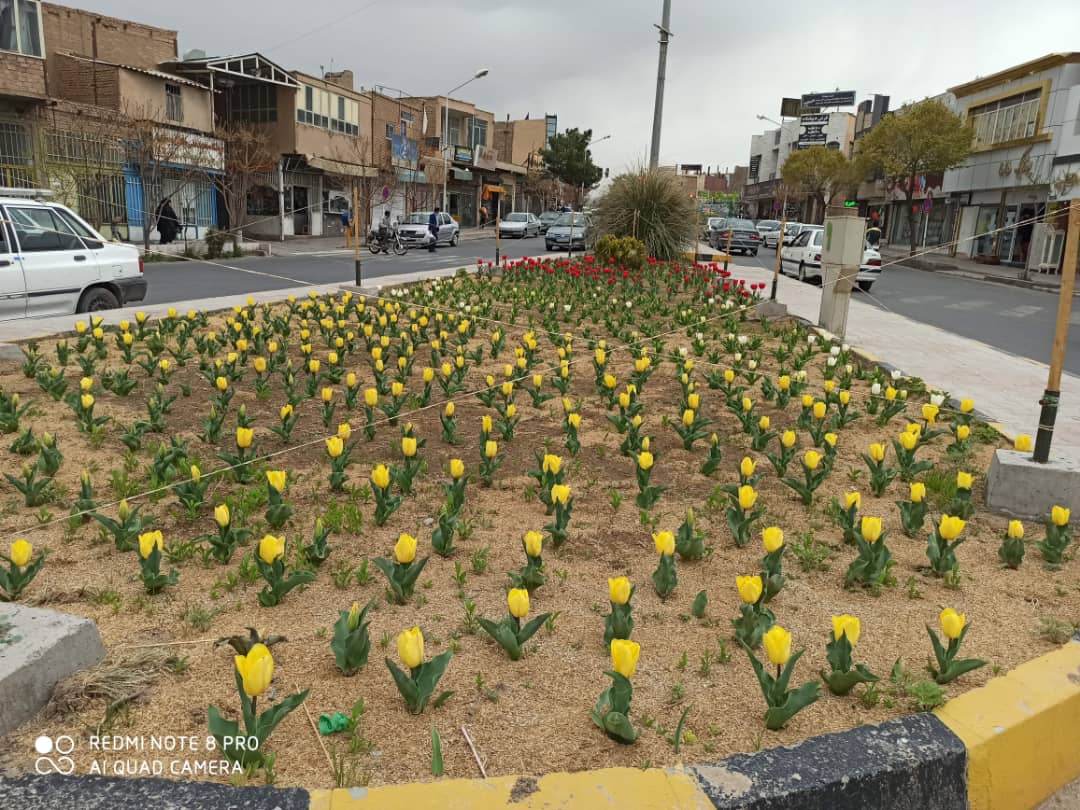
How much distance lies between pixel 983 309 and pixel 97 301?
1780cm

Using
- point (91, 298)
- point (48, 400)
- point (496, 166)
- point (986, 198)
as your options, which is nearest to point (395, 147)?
point (496, 166)

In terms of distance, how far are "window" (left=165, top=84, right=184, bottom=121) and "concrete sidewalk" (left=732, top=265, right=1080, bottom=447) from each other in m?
26.6

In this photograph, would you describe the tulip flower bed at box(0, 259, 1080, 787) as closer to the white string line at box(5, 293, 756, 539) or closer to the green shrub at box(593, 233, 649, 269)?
the white string line at box(5, 293, 756, 539)

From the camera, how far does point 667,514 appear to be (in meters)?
4.13

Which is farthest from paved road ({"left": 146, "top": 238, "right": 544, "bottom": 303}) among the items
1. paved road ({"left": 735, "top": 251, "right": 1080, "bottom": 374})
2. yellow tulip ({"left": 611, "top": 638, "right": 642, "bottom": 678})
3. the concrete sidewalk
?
yellow tulip ({"left": 611, "top": 638, "right": 642, "bottom": 678})

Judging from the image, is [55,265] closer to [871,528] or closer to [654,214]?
[871,528]

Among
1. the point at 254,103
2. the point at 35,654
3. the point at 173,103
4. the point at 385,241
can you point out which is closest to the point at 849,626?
the point at 35,654

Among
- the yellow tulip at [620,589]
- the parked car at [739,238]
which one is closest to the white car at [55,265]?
the yellow tulip at [620,589]

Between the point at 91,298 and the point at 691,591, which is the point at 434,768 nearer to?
the point at 691,591

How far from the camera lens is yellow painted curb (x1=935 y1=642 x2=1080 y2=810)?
90.6 inches

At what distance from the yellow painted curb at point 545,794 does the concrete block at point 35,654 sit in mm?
901

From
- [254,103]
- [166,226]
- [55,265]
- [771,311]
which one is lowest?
[771,311]

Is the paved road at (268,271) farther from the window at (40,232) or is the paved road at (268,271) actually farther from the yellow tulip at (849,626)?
the yellow tulip at (849,626)

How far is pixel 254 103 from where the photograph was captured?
117ft
